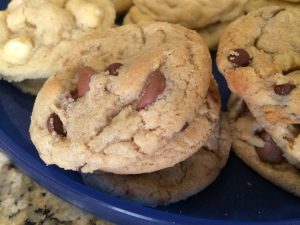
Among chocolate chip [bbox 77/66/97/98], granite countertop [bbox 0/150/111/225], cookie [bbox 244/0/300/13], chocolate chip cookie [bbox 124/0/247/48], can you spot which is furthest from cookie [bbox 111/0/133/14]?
granite countertop [bbox 0/150/111/225]

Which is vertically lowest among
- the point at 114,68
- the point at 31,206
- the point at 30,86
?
the point at 31,206

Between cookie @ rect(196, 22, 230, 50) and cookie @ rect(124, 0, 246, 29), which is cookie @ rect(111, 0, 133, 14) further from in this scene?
cookie @ rect(196, 22, 230, 50)

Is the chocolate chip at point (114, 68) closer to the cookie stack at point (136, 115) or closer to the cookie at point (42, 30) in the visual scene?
the cookie stack at point (136, 115)

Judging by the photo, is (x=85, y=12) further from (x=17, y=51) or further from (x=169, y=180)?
(x=169, y=180)

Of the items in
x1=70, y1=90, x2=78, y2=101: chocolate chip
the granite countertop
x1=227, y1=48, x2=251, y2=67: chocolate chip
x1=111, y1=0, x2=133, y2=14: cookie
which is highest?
x1=227, y1=48, x2=251, y2=67: chocolate chip

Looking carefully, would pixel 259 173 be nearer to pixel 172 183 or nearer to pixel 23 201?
pixel 172 183

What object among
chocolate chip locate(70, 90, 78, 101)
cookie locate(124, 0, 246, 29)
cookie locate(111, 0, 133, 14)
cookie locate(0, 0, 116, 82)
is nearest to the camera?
chocolate chip locate(70, 90, 78, 101)

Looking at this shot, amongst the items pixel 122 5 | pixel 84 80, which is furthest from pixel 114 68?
pixel 122 5

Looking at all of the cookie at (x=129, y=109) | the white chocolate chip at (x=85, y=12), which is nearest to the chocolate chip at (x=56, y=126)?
the cookie at (x=129, y=109)
